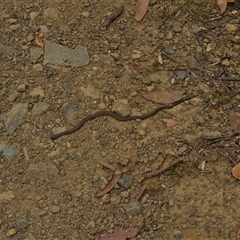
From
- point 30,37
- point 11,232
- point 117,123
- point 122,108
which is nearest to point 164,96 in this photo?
point 122,108

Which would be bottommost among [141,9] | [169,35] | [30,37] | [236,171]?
[236,171]

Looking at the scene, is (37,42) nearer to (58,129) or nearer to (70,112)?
(70,112)

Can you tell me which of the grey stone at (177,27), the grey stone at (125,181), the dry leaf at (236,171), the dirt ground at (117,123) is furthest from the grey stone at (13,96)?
the dry leaf at (236,171)

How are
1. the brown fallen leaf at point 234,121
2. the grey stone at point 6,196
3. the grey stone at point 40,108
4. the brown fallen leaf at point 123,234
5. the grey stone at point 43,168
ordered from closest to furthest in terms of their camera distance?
the brown fallen leaf at point 123,234, the grey stone at point 6,196, the grey stone at point 43,168, the brown fallen leaf at point 234,121, the grey stone at point 40,108

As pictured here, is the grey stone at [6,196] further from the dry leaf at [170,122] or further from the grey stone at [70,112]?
the dry leaf at [170,122]

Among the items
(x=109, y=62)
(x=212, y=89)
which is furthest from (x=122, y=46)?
(x=212, y=89)

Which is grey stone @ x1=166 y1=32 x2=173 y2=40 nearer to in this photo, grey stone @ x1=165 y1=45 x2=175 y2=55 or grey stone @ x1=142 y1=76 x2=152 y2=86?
grey stone @ x1=165 y1=45 x2=175 y2=55
